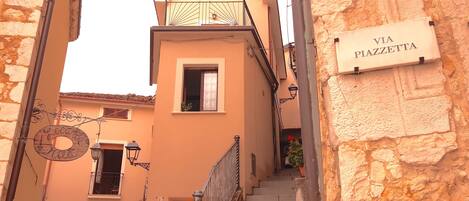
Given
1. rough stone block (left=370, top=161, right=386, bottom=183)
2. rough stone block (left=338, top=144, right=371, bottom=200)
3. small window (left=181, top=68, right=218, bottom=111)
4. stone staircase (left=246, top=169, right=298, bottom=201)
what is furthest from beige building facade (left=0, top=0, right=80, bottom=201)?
small window (left=181, top=68, right=218, bottom=111)

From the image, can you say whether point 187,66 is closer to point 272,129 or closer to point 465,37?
point 272,129

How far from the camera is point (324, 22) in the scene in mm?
2627

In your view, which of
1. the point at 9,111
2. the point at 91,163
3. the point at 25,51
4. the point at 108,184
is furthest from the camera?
the point at 108,184

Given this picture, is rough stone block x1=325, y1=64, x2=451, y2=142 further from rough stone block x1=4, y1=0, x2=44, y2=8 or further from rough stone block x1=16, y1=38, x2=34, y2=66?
rough stone block x1=4, y1=0, x2=44, y2=8

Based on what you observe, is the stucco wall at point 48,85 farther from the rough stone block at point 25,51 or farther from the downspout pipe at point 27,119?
the rough stone block at point 25,51

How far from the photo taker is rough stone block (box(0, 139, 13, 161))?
14.3 ft

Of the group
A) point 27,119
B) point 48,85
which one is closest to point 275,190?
point 48,85

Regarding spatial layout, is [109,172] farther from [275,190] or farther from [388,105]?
[388,105]

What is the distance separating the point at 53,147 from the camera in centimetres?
493

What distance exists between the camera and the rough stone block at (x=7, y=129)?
4.41 m

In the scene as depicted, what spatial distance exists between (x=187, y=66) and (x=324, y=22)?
8.69m

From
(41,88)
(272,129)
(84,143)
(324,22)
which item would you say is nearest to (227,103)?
(272,129)

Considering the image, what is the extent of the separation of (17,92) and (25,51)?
50cm

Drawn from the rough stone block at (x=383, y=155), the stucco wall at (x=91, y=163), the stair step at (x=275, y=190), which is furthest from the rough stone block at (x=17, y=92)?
the stucco wall at (x=91, y=163)
